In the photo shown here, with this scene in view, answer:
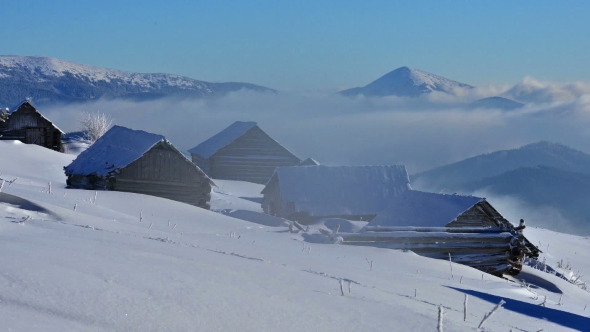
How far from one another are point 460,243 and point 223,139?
41.8 metres

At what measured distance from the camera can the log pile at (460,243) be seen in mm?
16328

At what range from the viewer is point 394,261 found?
1341 cm

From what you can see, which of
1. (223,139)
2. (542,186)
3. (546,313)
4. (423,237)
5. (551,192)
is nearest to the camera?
(546,313)

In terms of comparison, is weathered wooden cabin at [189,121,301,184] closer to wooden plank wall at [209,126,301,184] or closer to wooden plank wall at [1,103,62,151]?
wooden plank wall at [209,126,301,184]

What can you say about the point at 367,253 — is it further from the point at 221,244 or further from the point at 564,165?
the point at 564,165

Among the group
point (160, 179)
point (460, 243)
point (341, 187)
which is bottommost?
point (460, 243)

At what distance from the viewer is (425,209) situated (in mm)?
21062

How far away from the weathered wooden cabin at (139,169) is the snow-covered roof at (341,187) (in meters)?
8.30

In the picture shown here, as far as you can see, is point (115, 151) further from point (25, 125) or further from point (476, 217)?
point (25, 125)

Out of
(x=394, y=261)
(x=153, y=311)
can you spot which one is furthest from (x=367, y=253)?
(x=153, y=311)

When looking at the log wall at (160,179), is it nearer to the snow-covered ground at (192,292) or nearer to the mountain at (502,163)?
Result: the snow-covered ground at (192,292)

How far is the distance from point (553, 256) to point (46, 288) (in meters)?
34.4

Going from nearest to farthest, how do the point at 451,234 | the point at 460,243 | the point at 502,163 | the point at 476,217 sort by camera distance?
1. the point at 451,234
2. the point at 460,243
3. the point at 476,217
4. the point at 502,163

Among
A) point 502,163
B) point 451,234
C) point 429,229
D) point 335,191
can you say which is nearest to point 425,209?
point 451,234
